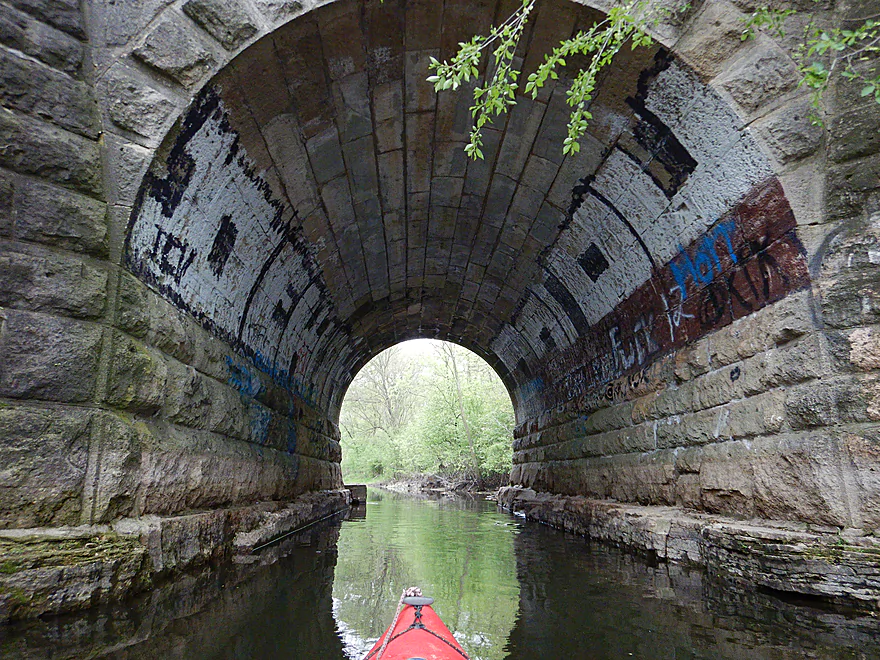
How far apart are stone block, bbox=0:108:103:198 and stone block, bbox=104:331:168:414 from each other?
40.4 inches

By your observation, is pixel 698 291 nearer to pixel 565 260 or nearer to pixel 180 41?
pixel 565 260

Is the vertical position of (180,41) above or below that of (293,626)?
above

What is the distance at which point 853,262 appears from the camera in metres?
3.91

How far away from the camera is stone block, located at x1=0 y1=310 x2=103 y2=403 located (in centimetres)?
336

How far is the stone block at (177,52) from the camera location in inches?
157

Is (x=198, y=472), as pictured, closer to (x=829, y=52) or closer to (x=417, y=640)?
(x=417, y=640)

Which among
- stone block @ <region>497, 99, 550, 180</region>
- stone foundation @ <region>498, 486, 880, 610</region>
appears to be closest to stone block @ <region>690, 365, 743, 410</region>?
stone foundation @ <region>498, 486, 880, 610</region>

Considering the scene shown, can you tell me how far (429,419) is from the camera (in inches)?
1052

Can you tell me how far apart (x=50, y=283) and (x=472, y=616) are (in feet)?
11.2

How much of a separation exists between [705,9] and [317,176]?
12.8ft

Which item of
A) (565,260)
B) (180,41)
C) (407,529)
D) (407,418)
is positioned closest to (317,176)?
(180,41)

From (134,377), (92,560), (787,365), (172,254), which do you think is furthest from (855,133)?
(92,560)

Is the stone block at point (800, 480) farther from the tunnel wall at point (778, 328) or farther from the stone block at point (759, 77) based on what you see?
the stone block at point (759, 77)

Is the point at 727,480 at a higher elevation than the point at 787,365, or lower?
lower
